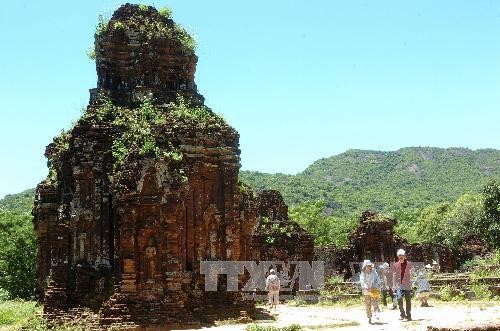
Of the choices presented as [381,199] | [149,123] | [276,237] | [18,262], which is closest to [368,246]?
[276,237]

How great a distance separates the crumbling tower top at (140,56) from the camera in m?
16.8

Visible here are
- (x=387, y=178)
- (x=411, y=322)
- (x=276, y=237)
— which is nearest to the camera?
(x=411, y=322)

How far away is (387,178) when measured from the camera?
134m

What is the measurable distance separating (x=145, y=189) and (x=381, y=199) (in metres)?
105

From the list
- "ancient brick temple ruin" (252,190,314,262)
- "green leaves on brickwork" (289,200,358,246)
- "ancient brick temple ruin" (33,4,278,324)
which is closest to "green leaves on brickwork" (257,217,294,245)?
"ancient brick temple ruin" (252,190,314,262)

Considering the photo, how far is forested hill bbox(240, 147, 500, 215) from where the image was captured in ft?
361

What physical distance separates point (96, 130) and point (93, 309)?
410 cm

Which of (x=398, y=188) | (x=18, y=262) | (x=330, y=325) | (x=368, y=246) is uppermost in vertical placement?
(x=398, y=188)

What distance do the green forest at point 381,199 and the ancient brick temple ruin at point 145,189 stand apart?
549 inches

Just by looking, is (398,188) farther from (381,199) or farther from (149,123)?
(149,123)

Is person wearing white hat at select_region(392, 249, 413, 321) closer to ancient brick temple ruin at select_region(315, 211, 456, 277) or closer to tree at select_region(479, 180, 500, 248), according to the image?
ancient brick temple ruin at select_region(315, 211, 456, 277)

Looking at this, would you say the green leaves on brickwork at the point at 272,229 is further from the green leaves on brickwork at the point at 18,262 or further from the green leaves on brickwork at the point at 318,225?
the green leaves on brickwork at the point at 318,225

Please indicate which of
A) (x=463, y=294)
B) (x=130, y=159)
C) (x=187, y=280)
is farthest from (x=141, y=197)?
(x=463, y=294)

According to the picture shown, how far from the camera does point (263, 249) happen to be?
2770 centimetres
